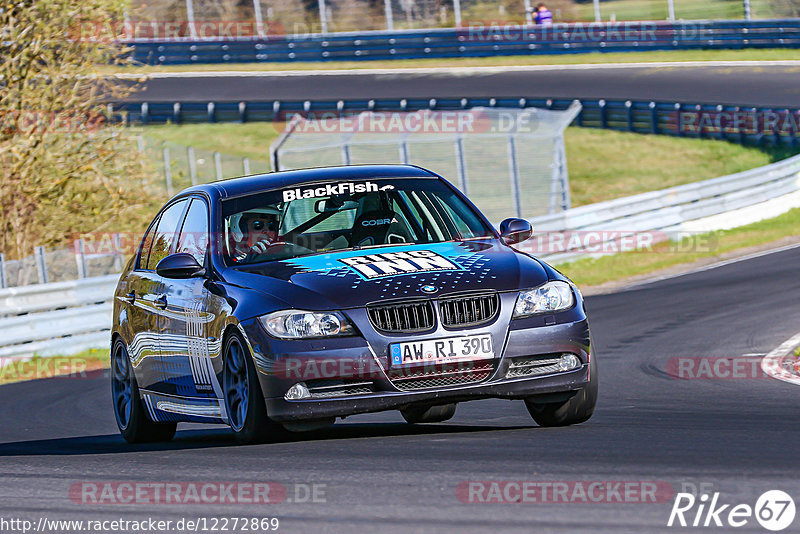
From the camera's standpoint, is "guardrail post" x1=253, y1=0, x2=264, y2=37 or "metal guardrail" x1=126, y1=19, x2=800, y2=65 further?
"guardrail post" x1=253, y1=0, x2=264, y2=37

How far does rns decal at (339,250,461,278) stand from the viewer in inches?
287

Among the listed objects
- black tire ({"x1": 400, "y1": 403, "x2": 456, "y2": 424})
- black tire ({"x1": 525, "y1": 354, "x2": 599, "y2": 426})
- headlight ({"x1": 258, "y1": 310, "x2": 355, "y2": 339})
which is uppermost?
headlight ({"x1": 258, "y1": 310, "x2": 355, "y2": 339})

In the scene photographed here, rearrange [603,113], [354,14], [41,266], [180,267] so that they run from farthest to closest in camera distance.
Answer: [354,14] → [603,113] → [41,266] → [180,267]

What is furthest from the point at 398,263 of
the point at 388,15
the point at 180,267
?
the point at 388,15

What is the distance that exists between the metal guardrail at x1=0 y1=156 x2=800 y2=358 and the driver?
368 inches

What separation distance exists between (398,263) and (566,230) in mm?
14446

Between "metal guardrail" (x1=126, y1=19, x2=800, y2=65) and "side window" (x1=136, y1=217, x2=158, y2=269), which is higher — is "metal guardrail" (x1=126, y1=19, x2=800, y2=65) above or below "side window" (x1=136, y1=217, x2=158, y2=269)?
below

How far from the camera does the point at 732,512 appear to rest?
480 cm

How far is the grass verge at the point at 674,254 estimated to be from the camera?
2073 centimetres

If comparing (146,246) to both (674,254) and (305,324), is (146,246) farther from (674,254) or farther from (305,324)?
(674,254)

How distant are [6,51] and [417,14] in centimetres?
2794

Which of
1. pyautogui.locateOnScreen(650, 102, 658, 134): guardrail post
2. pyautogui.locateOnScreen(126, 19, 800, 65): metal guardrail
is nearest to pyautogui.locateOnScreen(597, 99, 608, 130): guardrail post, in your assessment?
pyautogui.locateOnScreen(650, 102, 658, 134): guardrail post

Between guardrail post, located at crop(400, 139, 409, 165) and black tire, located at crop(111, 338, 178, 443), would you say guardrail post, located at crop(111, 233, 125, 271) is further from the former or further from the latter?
black tire, located at crop(111, 338, 178, 443)

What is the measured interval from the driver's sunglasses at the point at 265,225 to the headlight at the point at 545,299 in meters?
1.68
